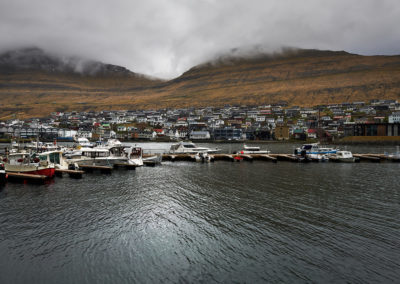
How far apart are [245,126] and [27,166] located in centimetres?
13865

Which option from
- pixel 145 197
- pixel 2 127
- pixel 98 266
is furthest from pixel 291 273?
pixel 2 127

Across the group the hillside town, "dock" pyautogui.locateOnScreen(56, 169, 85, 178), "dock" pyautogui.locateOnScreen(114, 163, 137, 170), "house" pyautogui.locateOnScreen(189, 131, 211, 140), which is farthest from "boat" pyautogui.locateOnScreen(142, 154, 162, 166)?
"house" pyautogui.locateOnScreen(189, 131, 211, 140)

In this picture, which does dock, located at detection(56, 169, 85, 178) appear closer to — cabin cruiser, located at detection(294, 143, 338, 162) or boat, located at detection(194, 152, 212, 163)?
boat, located at detection(194, 152, 212, 163)

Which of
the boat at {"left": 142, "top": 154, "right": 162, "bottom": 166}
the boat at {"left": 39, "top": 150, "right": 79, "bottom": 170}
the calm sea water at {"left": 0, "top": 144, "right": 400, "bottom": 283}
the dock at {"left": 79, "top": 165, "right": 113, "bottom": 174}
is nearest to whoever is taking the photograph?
the calm sea water at {"left": 0, "top": 144, "right": 400, "bottom": 283}

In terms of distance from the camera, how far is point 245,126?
158125mm

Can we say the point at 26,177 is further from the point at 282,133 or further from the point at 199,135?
the point at 282,133

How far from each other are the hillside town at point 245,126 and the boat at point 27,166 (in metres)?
90.9

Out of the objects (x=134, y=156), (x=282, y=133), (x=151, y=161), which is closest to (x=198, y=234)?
(x=151, y=161)

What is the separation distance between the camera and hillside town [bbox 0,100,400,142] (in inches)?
4913

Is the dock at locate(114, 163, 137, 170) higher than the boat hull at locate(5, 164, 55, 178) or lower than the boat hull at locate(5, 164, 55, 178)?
lower

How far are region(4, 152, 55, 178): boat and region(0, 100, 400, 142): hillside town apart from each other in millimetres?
90920

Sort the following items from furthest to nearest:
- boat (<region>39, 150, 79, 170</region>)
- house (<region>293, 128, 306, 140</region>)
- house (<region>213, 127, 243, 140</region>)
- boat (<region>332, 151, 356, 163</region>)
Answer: house (<region>213, 127, 243, 140</region>) < house (<region>293, 128, 306, 140</region>) < boat (<region>332, 151, 356, 163</region>) < boat (<region>39, 150, 79, 170</region>)

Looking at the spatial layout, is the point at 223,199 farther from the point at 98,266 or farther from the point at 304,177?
the point at 304,177

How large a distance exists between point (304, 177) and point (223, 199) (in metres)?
16.1
